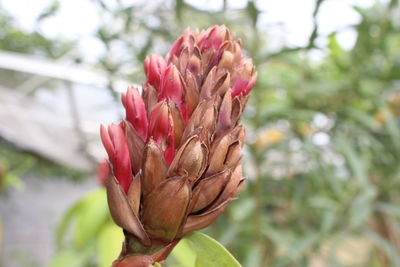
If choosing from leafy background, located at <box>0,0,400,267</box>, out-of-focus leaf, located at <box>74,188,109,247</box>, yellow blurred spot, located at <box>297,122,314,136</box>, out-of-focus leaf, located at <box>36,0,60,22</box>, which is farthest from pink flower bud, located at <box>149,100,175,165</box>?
out-of-focus leaf, located at <box>36,0,60,22</box>

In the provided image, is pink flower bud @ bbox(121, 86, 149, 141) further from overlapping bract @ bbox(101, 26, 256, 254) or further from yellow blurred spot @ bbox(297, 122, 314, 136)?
yellow blurred spot @ bbox(297, 122, 314, 136)

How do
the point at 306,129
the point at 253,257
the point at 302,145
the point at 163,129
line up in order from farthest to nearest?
the point at 306,129 → the point at 302,145 → the point at 253,257 → the point at 163,129

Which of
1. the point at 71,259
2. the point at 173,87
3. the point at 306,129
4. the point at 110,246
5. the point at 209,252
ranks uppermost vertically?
the point at 173,87

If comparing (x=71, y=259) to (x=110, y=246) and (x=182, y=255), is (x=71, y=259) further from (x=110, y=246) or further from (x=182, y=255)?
(x=182, y=255)

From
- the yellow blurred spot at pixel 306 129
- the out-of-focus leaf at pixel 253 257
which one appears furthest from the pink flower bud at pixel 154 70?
the yellow blurred spot at pixel 306 129

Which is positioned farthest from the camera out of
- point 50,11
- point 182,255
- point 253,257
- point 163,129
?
point 50,11

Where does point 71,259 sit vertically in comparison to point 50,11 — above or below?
below

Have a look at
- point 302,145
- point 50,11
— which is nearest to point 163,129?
point 302,145
